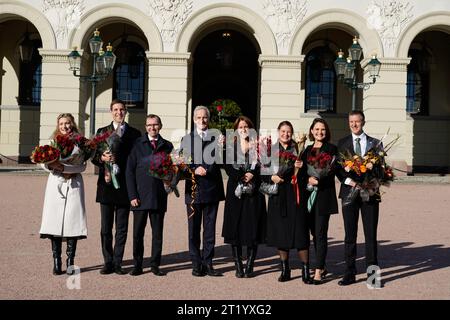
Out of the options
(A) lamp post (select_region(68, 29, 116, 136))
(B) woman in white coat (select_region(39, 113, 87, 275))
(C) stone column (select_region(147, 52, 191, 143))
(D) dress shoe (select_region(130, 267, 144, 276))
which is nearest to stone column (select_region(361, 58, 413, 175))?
(C) stone column (select_region(147, 52, 191, 143))

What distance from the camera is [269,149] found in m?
6.98

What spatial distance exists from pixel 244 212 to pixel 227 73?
876 inches

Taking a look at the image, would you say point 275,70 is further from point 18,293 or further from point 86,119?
point 18,293

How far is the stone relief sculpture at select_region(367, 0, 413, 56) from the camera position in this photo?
22844 millimetres

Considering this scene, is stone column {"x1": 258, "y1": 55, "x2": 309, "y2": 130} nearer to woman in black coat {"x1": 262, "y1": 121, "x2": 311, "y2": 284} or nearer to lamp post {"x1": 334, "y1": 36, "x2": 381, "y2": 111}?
lamp post {"x1": 334, "y1": 36, "x2": 381, "y2": 111}

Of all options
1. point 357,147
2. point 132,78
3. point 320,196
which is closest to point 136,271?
point 320,196

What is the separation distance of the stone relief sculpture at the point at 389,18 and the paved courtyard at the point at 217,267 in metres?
11.9

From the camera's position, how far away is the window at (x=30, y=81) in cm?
2758

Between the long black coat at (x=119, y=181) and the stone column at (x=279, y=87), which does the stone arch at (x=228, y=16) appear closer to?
the stone column at (x=279, y=87)

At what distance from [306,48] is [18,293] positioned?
76.2 feet

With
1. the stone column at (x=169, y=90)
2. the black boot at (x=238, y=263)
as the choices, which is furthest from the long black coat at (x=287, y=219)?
the stone column at (x=169, y=90)

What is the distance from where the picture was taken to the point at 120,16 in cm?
2267

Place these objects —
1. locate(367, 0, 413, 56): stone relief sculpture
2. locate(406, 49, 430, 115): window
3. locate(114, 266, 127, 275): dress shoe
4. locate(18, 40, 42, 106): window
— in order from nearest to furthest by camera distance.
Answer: locate(114, 266, 127, 275): dress shoe
locate(367, 0, 413, 56): stone relief sculpture
locate(18, 40, 42, 106): window
locate(406, 49, 430, 115): window

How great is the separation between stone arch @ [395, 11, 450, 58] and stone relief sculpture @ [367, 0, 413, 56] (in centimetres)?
20
